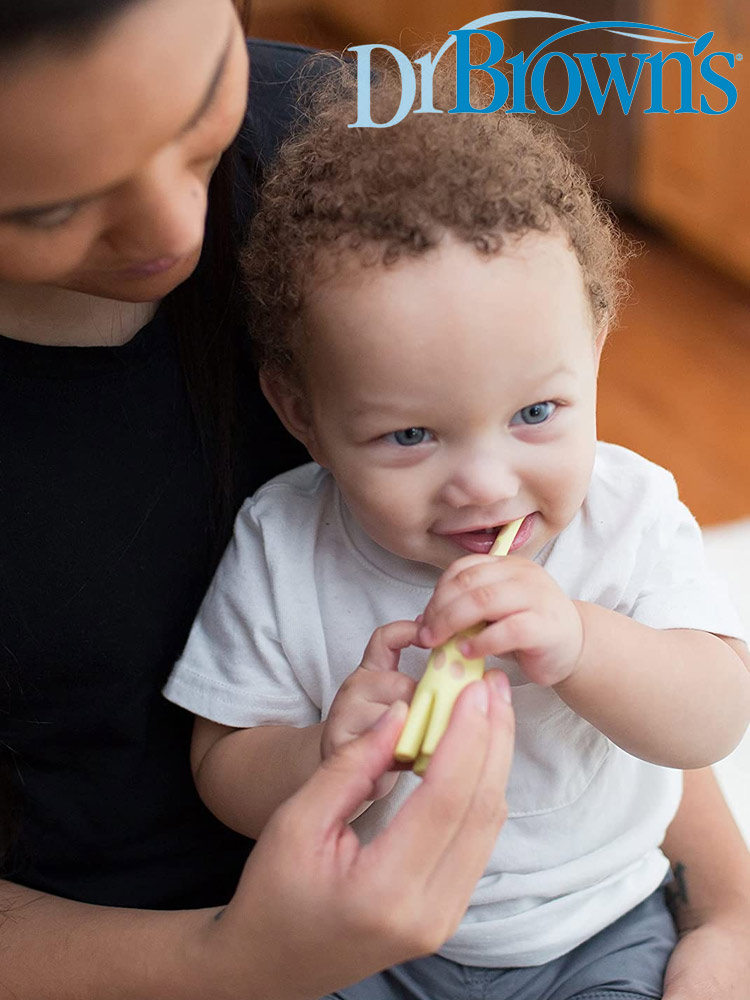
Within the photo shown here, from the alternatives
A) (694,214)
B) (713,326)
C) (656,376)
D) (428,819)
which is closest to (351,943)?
(428,819)

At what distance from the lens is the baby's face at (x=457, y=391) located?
0.78m

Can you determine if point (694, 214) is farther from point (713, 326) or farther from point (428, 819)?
point (428, 819)

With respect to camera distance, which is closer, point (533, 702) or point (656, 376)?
point (533, 702)

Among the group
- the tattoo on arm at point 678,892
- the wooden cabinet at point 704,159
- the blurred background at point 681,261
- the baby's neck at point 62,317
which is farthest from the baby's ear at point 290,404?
the wooden cabinet at point 704,159

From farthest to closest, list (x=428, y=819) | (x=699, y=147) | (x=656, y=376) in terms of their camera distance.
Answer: (x=699, y=147), (x=656, y=376), (x=428, y=819)

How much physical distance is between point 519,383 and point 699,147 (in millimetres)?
2235

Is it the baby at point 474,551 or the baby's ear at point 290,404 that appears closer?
the baby at point 474,551

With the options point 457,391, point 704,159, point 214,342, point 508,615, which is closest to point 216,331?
point 214,342

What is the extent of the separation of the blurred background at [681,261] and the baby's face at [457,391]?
54.4 inches

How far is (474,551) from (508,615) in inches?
3.9

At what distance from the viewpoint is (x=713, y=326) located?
268 centimetres

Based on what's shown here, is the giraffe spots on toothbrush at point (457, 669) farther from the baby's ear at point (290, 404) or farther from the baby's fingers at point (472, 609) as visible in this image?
the baby's ear at point (290, 404)

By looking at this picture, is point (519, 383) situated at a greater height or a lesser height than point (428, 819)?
greater

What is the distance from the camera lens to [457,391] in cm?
78
